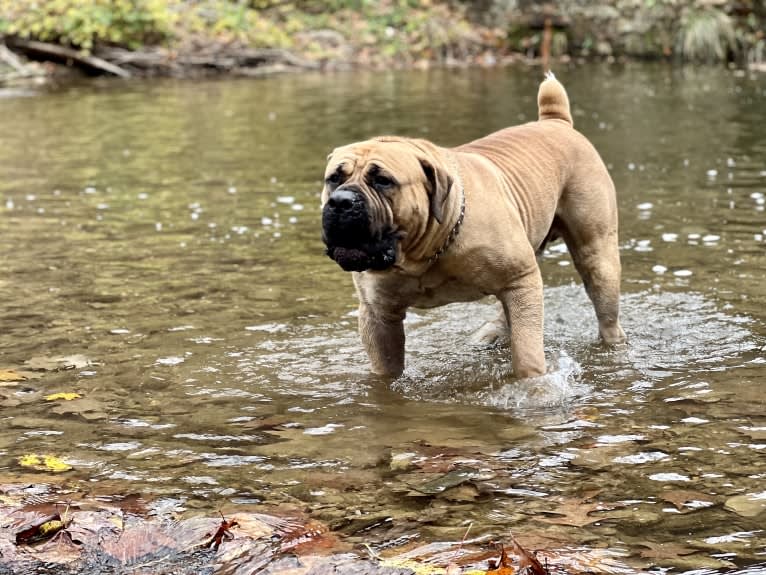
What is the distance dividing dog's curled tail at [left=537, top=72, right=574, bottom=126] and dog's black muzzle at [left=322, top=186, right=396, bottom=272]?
7.22 ft

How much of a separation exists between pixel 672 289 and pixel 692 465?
10.4 feet

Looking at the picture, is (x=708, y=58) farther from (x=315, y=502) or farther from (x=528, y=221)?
(x=315, y=502)

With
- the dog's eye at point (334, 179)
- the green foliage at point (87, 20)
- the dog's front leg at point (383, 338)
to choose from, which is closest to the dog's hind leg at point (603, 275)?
the dog's front leg at point (383, 338)

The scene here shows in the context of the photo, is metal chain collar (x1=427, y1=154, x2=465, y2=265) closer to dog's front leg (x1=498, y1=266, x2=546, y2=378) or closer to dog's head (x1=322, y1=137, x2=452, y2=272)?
dog's head (x1=322, y1=137, x2=452, y2=272)

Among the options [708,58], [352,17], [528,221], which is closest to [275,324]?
[528,221]

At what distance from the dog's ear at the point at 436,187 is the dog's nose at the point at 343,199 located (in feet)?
1.46

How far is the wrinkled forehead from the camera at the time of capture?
4.72 metres

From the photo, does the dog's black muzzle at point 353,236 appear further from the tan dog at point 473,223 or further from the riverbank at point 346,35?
the riverbank at point 346,35

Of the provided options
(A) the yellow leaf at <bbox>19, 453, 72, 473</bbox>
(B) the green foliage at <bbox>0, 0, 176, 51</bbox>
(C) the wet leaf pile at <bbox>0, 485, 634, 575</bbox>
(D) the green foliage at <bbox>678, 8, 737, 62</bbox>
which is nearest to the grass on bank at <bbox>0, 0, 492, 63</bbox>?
A: (B) the green foliage at <bbox>0, 0, 176, 51</bbox>

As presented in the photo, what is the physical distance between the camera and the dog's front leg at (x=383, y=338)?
5527 millimetres

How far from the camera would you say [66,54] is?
74.9 ft

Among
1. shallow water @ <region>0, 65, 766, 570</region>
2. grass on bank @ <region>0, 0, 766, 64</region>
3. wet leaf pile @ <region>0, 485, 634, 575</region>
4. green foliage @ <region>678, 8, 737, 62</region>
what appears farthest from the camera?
grass on bank @ <region>0, 0, 766, 64</region>

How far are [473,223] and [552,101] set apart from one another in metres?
1.76

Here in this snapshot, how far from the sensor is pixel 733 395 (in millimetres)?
5242
